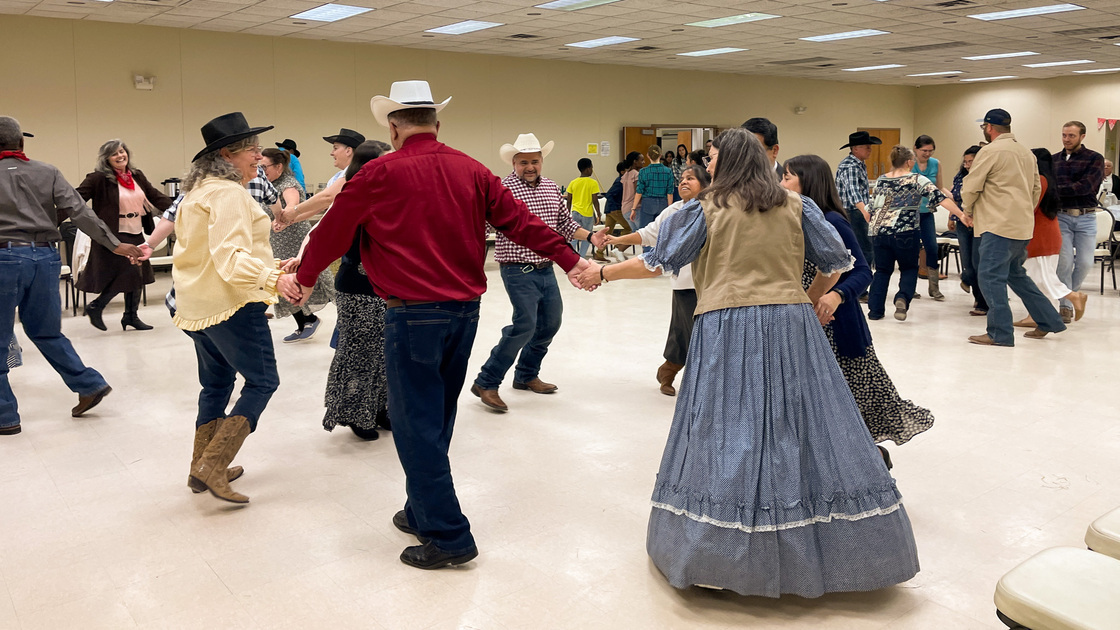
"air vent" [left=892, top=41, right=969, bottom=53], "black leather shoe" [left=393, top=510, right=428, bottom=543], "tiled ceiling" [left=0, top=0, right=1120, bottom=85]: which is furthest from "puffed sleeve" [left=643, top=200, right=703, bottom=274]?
"air vent" [left=892, top=41, right=969, bottom=53]

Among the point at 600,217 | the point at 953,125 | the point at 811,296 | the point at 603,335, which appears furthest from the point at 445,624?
the point at 953,125

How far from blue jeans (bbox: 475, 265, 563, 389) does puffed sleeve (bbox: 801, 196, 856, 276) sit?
2257 mm

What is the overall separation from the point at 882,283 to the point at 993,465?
414 centimetres

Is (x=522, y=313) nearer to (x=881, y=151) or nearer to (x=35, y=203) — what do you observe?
(x=35, y=203)

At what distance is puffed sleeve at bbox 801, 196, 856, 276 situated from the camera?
304 centimetres

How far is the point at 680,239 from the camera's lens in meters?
2.96

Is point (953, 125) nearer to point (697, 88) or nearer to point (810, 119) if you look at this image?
point (810, 119)

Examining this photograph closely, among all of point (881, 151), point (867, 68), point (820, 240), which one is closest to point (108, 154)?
point (820, 240)

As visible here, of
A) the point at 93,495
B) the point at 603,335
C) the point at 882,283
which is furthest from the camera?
the point at 882,283

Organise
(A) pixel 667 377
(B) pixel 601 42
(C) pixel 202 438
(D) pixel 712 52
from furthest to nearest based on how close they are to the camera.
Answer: (D) pixel 712 52, (B) pixel 601 42, (A) pixel 667 377, (C) pixel 202 438

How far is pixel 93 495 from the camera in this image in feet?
13.0

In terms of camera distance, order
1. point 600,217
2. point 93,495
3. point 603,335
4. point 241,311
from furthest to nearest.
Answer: point 600,217 < point 603,335 < point 93,495 < point 241,311

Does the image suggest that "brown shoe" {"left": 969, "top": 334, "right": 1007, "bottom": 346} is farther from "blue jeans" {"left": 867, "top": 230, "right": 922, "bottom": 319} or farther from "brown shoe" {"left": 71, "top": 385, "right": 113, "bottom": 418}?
"brown shoe" {"left": 71, "top": 385, "right": 113, "bottom": 418}

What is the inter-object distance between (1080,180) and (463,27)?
24.5 feet
